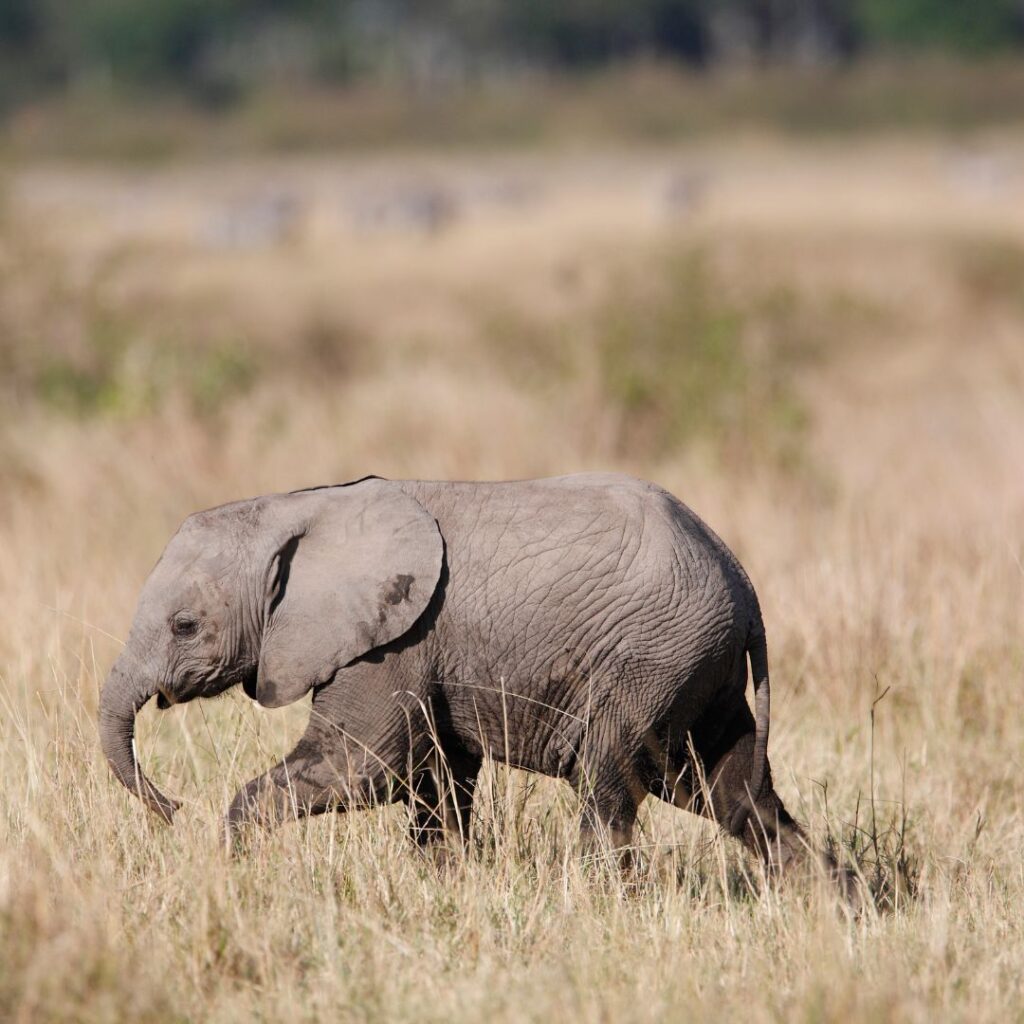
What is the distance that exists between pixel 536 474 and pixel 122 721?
5741mm

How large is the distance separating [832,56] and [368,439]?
68.1 metres

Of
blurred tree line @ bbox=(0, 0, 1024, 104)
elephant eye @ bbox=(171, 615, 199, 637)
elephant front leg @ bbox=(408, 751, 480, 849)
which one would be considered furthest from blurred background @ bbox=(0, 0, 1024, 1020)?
blurred tree line @ bbox=(0, 0, 1024, 104)

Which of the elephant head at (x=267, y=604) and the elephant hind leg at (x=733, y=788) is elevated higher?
the elephant head at (x=267, y=604)

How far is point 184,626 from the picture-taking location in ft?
14.2

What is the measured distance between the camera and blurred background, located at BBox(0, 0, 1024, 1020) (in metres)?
4.05

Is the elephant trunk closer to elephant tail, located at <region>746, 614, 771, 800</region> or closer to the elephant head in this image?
the elephant head

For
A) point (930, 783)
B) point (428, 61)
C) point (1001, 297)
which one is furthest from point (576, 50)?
point (930, 783)

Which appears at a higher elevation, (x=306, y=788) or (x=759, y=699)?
(x=759, y=699)

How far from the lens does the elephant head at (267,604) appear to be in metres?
4.25

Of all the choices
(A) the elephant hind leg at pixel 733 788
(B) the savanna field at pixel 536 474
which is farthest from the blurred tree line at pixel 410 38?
(A) the elephant hind leg at pixel 733 788

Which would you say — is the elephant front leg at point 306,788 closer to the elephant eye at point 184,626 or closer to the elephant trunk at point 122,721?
the elephant trunk at point 122,721

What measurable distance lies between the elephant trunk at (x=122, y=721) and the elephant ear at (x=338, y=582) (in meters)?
0.32

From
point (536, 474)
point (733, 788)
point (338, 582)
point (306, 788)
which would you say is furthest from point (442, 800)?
point (536, 474)

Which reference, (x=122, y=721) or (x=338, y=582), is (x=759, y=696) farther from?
(x=122, y=721)
